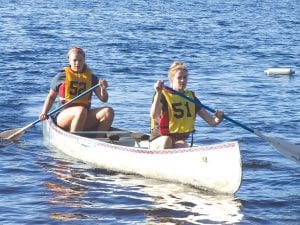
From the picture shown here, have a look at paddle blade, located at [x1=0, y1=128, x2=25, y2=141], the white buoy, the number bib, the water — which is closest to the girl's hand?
the water

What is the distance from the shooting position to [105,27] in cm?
3231

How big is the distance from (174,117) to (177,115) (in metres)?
0.04

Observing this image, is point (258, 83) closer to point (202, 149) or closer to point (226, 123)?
point (226, 123)

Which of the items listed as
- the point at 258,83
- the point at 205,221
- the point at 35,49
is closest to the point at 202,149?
the point at 205,221

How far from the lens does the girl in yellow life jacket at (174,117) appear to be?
32.8 ft

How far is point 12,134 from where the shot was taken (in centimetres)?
1267

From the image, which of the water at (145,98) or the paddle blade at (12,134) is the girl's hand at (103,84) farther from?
the paddle blade at (12,134)

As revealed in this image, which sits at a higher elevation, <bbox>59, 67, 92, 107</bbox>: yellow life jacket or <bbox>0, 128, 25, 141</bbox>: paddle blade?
<bbox>59, 67, 92, 107</bbox>: yellow life jacket

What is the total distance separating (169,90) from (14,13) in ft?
89.4

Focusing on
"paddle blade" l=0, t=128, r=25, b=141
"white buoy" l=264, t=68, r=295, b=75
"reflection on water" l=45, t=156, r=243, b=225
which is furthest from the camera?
"white buoy" l=264, t=68, r=295, b=75

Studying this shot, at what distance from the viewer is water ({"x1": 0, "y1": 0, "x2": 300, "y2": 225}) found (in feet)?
31.0

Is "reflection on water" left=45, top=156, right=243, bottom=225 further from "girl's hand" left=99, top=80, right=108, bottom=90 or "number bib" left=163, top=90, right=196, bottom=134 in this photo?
"girl's hand" left=99, top=80, right=108, bottom=90

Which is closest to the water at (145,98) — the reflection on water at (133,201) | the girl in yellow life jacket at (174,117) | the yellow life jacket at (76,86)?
the reflection on water at (133,201)

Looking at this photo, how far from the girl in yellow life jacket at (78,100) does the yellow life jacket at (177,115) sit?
1.58m
